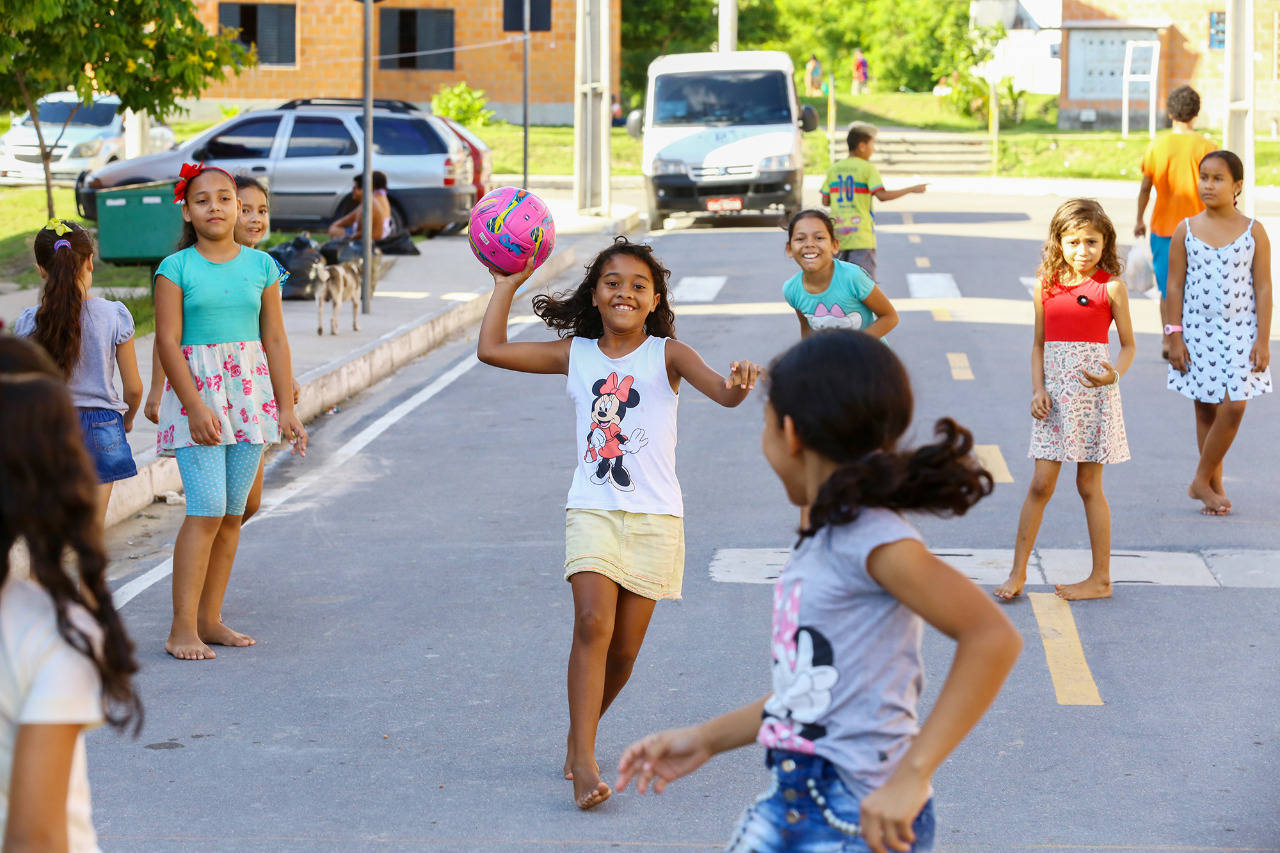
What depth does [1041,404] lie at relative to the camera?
6.88 metres

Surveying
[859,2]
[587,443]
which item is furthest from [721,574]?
[859,2]

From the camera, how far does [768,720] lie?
2.83 metres

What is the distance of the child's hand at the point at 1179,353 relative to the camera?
847 centimetres

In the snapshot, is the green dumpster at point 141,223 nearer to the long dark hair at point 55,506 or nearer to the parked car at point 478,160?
the parked car at point 478,160

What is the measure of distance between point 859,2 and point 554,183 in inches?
1535

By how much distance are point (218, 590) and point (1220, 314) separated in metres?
5.03

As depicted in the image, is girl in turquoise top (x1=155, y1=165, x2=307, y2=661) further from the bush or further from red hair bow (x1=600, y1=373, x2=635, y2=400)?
the bush

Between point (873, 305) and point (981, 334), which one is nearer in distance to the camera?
point (873, 305)

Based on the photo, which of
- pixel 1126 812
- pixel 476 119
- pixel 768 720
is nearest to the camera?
pixel 768 720

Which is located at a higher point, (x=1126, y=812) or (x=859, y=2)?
(x=859, y=2)

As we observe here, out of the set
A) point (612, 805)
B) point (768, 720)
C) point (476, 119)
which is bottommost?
point (612, 805)

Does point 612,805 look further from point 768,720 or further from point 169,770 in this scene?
point 768,720

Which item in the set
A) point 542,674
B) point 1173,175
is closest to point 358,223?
point 1173,175

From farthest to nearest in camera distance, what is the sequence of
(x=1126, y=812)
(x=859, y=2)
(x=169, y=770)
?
(x=859, y=2), (x=169, y=770), (x=1126, y=812)
